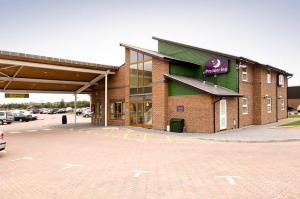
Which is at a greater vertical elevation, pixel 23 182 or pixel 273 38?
pixel 273 38

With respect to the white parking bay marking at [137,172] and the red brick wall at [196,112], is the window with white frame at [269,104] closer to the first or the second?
the red brick wall at [196,112]

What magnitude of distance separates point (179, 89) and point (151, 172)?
11775 mm

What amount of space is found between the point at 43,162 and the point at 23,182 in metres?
2.50

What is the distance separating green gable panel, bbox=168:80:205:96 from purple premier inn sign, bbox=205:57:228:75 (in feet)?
12.1

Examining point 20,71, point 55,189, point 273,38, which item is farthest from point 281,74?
point 55,189

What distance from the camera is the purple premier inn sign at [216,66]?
20.2 metres

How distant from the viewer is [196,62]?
73.3ft

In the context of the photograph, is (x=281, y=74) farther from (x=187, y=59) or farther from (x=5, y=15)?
(x=5, y=15)

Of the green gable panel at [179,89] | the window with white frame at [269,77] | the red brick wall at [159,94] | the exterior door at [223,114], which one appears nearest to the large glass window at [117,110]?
the red brick wall at [159,94]

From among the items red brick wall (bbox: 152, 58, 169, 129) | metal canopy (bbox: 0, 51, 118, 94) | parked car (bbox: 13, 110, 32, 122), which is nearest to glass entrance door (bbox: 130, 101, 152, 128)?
red brick wall (bbox: 152, 58, 169, 129)

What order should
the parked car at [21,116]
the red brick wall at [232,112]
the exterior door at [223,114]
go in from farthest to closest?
the parked car at [21,116] < the red brick wall at [232,112] < the exterior door at [223,114]

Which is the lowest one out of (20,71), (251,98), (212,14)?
(251,98)

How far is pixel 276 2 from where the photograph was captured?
21.8 meters

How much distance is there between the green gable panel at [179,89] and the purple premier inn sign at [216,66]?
12.1ft
